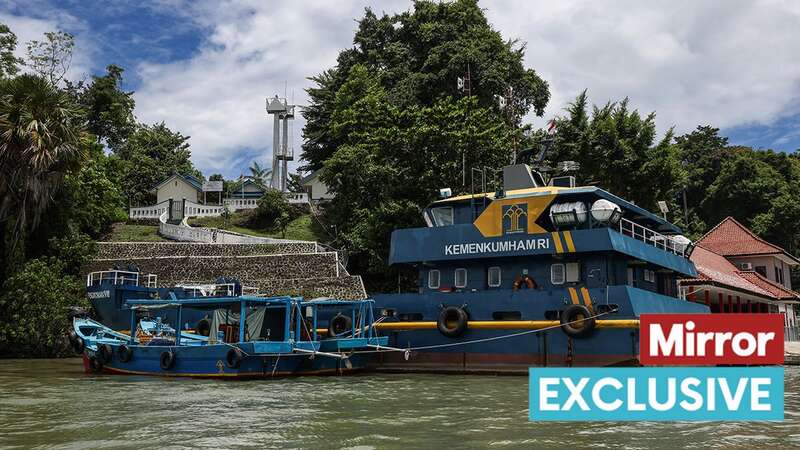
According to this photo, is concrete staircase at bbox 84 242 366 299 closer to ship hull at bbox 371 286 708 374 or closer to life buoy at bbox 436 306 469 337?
ship hull at bbox 371 286 708 374

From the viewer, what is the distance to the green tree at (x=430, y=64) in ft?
138

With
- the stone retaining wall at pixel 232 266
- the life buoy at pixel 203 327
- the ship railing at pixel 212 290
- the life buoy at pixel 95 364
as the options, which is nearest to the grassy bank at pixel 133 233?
the stone retaining wall at pixel 232 266

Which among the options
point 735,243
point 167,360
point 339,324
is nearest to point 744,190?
point 735,243

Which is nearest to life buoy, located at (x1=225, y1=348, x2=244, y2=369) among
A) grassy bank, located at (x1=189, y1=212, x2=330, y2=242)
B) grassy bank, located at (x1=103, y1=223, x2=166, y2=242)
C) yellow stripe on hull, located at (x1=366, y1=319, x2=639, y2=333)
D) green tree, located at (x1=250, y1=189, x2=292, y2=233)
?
yellow stripe on hull, located at (x1=366, y1=319, x2=639, y2=333)

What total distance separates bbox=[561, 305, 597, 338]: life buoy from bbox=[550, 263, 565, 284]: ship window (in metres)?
1.73

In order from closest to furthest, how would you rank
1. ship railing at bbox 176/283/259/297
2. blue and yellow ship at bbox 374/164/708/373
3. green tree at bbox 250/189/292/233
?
blue and yellow ship at bbox 374/164/708/373, ship railing at bbox 176/283/259/297, green tree at bbox 250/189/292/233

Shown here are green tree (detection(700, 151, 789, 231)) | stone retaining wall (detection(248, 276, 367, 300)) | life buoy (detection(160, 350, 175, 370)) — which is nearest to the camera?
life buoy (detection(160, 350, 175, 370))

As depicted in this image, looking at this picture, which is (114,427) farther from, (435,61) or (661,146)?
(435,61)

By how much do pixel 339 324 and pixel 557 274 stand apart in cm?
667

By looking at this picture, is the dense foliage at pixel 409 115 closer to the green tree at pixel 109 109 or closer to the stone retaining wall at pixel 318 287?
the stone retaining wall at pixel 318 287

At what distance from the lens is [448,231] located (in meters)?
20.7

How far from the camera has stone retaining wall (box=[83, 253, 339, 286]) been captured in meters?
34.8

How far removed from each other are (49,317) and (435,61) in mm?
26040

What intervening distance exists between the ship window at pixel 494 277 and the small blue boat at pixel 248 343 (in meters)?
3.56
